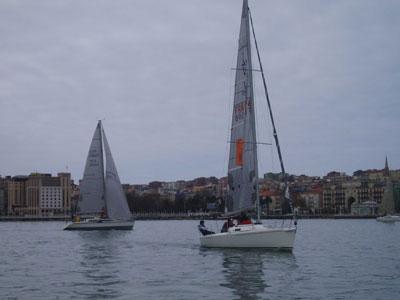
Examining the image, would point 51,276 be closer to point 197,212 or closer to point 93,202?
point 93,202

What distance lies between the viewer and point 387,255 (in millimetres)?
29344

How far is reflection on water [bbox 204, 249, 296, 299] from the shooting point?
17875 millimetres

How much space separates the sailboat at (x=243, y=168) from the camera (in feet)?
92.9

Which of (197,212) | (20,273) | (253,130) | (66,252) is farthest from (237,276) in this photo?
(197,212)

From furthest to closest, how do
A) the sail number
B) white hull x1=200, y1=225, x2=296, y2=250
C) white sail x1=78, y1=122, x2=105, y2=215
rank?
white sail x1=78, y1=122, x2=105, y2=215 → the sail number → white hull x1=200, y1=225, x2=296, y2=250

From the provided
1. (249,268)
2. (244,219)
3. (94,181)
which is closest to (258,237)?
(244,219)

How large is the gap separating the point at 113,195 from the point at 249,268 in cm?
3776

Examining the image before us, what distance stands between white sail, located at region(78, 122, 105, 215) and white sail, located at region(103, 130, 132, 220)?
82 centimetres

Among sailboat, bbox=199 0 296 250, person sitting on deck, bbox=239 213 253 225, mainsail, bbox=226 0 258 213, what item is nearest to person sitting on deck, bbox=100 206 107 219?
sailboat, bbox=199 0 296 250

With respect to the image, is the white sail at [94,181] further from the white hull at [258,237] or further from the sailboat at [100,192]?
the white hull at [258,237]

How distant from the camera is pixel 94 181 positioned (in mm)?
60406

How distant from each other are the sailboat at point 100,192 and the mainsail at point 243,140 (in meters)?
29.0

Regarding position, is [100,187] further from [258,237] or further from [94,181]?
[258,237]

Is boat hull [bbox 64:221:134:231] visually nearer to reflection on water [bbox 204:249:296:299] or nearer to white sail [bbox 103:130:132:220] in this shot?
white sail [bbox 103:130:132:220]
